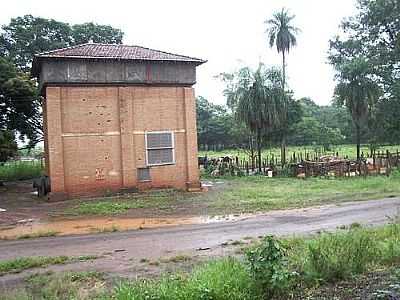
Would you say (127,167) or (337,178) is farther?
(337,178)

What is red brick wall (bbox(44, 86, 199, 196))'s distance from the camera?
20.1m

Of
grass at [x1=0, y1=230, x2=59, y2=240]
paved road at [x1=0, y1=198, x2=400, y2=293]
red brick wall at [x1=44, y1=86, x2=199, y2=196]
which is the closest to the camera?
paved road at [x1=0, y1=198, x2=400, y2=293]

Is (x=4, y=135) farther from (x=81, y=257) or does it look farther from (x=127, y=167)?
(x=81, y=257)

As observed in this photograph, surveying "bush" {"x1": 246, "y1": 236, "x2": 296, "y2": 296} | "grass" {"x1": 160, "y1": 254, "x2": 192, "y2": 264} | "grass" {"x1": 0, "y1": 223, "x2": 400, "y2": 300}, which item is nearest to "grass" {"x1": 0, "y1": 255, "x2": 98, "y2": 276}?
"grass" {"x1": 0, "y1": 223, "x2": 400, "y2": 300}

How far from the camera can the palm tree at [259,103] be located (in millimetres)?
32062

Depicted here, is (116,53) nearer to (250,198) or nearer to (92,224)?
(250,198)

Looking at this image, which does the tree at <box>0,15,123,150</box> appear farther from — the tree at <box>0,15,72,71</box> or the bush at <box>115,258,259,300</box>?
the bush at <box>115,258,259,300</box>

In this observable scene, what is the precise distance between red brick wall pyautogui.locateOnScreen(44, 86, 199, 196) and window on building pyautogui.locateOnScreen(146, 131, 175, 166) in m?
0.24

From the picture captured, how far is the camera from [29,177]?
3522 cm

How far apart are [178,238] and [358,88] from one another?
79.0 feet

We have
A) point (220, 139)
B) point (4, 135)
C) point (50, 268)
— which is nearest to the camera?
point (50, 268)

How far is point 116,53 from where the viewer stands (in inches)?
851

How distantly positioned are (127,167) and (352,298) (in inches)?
670

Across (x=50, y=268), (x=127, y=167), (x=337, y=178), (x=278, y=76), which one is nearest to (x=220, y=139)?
(x=278, y=76)
